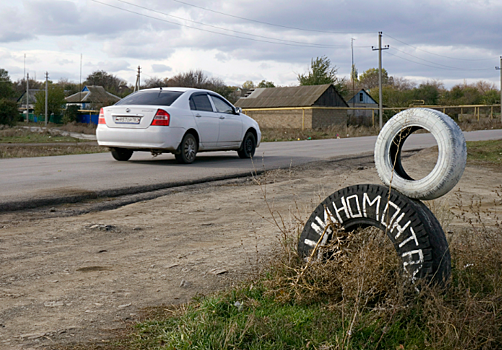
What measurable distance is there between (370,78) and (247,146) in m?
125

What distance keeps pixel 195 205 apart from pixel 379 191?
13.8 feet

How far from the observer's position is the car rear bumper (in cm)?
1151

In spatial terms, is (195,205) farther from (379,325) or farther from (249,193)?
(379,325)

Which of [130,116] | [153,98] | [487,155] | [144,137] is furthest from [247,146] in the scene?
[487,155]

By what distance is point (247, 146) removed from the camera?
14.3 meters

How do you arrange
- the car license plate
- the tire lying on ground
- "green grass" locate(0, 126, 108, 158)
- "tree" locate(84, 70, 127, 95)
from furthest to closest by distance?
"tree" locate(84, 70, 127, 95) < "green grass" locate(0, 126, 108, 158) < the car license plate < the tire lying on ground

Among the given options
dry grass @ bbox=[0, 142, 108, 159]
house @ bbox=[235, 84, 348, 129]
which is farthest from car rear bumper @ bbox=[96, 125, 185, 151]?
house @ bbox=[235, 84, 348, 129]

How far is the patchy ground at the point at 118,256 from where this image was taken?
136 inches

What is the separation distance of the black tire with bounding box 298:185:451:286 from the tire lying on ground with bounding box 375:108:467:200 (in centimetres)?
14

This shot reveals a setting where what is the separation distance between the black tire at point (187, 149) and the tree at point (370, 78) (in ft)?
393

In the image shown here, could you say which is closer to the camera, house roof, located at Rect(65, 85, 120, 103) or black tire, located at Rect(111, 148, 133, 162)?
black tire, located at Rect(111, 148, 133, 162)

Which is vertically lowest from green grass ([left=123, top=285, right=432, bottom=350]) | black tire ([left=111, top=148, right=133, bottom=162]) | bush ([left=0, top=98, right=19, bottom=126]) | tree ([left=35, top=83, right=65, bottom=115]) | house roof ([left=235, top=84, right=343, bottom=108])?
green grass ([left=123, top=285, right=432, bottom=350])

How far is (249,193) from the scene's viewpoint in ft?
28.1

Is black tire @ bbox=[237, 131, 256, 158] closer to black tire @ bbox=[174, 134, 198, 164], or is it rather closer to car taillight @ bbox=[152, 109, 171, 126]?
black tire @ bbox=[174, 134, 198, 164]
